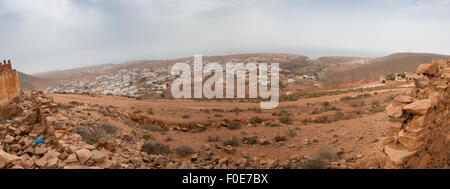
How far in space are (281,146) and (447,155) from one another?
4.39 metres

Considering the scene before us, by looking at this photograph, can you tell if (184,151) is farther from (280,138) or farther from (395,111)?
(395,111)

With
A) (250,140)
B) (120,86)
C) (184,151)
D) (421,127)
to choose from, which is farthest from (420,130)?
(120,86)

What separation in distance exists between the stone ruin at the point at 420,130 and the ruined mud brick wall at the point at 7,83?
13.3 metres

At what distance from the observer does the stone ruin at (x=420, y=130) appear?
4.03m

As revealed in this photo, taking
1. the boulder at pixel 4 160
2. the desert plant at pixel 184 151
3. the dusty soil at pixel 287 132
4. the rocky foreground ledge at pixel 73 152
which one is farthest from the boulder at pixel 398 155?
the boulder at pixel 4 160

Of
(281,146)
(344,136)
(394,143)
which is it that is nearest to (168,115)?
(281,146)

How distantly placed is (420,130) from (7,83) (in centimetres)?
A: 1446

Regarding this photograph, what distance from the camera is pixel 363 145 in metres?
6.79

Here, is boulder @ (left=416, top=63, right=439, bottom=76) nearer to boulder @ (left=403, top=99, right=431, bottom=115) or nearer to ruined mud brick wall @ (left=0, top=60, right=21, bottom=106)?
boulder @ (left=403, top=99, right=431, bottom=115)

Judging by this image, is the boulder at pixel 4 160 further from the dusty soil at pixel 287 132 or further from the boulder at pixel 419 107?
the boulder at pixel 419 107

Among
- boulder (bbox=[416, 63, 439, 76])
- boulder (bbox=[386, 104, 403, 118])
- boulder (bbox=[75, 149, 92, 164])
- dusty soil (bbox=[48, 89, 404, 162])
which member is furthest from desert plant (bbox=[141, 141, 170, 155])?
boulder (bbox=[416, 63, 439, 76])

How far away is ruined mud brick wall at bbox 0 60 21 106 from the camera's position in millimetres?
9383

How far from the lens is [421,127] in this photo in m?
4.06
